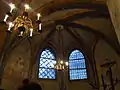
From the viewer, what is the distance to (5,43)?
9992 mm

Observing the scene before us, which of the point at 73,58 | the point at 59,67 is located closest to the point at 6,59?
the point at 59,67

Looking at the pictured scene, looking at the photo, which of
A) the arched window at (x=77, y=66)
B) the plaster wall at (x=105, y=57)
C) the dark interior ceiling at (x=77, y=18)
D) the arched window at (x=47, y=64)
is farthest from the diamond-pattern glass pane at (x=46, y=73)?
the plaster wall at (x=105, y=57)

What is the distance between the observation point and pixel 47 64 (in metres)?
11.3

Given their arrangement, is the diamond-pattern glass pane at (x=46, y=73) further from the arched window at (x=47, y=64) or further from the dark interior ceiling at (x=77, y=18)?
the dark interior ceiling at (x=77, y=18)

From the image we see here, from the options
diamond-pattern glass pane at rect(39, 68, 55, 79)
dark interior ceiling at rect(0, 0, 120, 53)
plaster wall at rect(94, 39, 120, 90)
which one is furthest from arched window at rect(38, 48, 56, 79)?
plaster wall at rect(94, 39, 120, 90)

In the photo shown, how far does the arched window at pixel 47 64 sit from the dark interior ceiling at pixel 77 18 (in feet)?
2.76

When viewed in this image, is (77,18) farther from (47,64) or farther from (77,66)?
(47,64)

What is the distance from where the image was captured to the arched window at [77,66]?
1096cm

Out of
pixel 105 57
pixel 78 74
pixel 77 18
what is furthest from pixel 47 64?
pixel 105 57

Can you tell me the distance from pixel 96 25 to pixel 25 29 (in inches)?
225

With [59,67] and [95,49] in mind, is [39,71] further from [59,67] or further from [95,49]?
[95,49]

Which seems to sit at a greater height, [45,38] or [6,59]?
[45,38]

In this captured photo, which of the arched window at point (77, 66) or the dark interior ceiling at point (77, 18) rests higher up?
the dark interior ceiling at point (77, 18)

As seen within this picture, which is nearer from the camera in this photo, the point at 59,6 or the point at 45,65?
the point at 59,6
